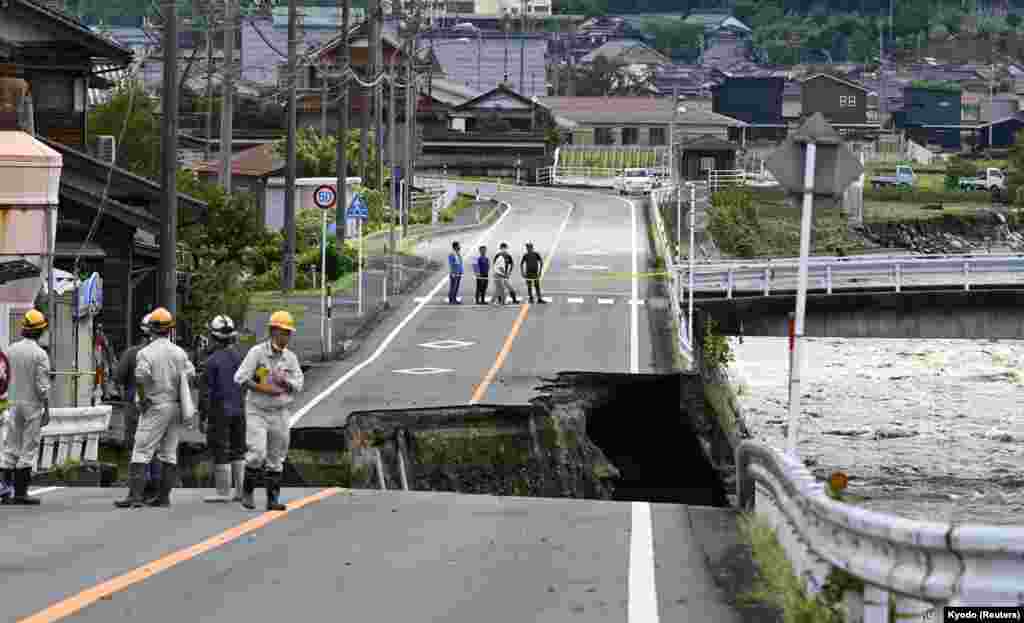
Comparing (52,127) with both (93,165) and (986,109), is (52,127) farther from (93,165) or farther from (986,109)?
(986,109)

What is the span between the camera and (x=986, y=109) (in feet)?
567

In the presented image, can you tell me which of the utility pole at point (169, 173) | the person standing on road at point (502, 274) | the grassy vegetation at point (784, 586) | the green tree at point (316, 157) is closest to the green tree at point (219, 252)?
the person standing on road at point (502, 274)

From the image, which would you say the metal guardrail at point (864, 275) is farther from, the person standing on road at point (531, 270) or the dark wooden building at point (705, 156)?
the dark wooden building at point (705, 156)

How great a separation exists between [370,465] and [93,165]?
8981mm

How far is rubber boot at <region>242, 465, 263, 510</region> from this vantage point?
56.3 ft

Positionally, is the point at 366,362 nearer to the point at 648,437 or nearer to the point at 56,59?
the point at 648,437

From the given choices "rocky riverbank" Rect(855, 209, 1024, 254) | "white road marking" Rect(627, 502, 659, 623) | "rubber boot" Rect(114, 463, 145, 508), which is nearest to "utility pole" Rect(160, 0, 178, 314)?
"rubber boot" Rect(114, 463, 145, 508)

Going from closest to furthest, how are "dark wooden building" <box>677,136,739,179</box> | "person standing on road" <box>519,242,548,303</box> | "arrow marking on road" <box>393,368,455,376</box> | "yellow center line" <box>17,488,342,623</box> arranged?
"yellow center line" <box>17,488,342,623</box>, "arrow marking on road" <box>393,368,455,376</box>, "person standing on road" <box>519,242,548,303</box>, "dark wooden building" <box>677,136,739,179</box>

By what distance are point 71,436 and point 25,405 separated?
440 centimetres

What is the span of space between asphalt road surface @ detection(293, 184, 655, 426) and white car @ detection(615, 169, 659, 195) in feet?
103

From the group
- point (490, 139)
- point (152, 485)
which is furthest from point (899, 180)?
point (152, 485)

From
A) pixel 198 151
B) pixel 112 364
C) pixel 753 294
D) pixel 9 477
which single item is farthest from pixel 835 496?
pixel 198 151

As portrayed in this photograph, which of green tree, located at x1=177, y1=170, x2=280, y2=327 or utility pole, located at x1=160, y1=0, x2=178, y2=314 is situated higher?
utility pole, located at x1=160, y1=0, x2=178, y2=314

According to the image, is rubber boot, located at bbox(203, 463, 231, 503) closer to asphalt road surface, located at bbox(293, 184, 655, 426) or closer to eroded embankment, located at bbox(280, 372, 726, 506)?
eroded embankment, located at bbox(280, 372, 726, 506)
